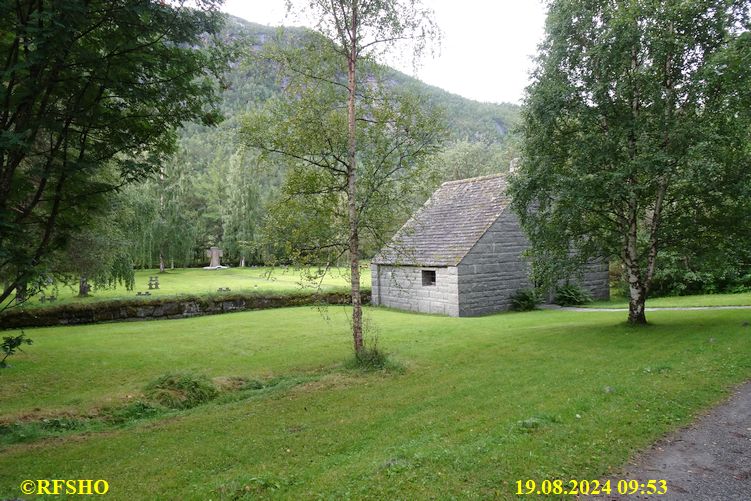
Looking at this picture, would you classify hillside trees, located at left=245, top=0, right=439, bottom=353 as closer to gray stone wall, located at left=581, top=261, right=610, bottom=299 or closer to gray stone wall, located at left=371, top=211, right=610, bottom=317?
gray stone wall, located at left=371, top=211, right=610, bottom=317

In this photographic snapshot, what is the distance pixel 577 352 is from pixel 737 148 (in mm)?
7276

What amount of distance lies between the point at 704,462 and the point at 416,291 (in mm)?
19135

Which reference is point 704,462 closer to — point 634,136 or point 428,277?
point 634,136

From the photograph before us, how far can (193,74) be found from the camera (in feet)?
25.5

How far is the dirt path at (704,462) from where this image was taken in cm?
514

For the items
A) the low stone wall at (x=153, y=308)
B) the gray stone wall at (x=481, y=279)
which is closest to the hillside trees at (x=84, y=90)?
the low stone wall at (x=153, y=308)

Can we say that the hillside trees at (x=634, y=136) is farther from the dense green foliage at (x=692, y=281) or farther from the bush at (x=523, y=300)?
the dense green foliage at (x=692, y=281)

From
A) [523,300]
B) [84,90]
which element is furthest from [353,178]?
[523,300]

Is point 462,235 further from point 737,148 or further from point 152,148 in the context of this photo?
point 152,148

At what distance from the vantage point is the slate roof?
23.3 metres

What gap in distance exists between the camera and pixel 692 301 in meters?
23.3

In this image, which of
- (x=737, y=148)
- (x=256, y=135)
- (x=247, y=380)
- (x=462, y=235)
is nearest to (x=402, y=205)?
(x=256, y=135)

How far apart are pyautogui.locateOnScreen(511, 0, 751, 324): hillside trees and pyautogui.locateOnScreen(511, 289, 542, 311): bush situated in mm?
7814

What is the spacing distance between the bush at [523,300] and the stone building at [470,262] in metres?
0.31
